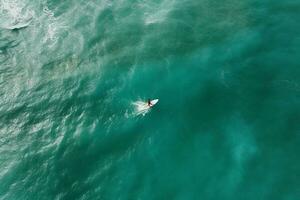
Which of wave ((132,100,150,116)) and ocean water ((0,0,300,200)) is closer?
ocean water ((0,0,300,200))

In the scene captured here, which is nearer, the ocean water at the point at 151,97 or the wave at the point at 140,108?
the ocean water at the point at 151,97

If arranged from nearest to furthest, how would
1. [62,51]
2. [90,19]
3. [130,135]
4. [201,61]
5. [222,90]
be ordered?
[130,135] < [222,90] < [201,61] < [62,51] < [90,19]

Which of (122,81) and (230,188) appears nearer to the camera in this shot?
(230,188)

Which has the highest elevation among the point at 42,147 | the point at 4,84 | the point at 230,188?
the point at 4,84

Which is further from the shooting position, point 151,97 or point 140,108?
point 151,97

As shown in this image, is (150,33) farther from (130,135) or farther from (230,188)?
(230,188)

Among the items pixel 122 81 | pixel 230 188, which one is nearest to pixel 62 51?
pixel 122 81

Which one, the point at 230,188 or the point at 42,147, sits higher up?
the point at 42,147

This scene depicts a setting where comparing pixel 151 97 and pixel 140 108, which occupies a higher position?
pixel 151 97
